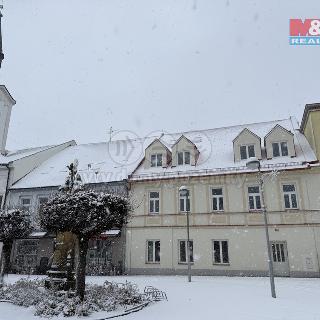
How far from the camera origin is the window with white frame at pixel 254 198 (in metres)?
20.5

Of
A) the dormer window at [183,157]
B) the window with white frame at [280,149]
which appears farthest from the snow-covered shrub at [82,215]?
the window with white frame at [280,149]

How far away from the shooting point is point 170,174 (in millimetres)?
22281

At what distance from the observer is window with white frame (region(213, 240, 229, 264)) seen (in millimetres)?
Result: 20250

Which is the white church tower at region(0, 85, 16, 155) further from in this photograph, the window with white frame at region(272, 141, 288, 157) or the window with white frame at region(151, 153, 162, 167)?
the window with white frame at region(272, 141, 288, 157)

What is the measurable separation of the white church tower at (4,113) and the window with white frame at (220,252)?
22713 mm

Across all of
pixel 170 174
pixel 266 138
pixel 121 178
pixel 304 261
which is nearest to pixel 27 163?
pixel 121 178

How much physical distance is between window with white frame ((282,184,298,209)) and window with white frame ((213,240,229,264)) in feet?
14.5

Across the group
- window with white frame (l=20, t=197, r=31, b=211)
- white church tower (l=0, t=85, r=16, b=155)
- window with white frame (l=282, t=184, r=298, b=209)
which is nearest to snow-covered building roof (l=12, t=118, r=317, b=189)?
window with white frame (l=20, t=197, r=31, b=211)

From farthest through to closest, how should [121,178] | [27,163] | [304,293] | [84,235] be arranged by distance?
[27,163] < [121,178] < [304,293] < [84,235]

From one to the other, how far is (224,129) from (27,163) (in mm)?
16733

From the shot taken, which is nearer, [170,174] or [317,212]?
[317,212]

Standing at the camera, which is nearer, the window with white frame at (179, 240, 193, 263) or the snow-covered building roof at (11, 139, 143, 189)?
the window with white frame at (179, 240, 193, 263)

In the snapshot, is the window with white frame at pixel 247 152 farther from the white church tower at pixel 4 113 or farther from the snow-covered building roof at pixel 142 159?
the white church tower at pixel 4 113

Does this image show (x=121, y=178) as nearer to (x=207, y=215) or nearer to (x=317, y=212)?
(x=207, y=215)
